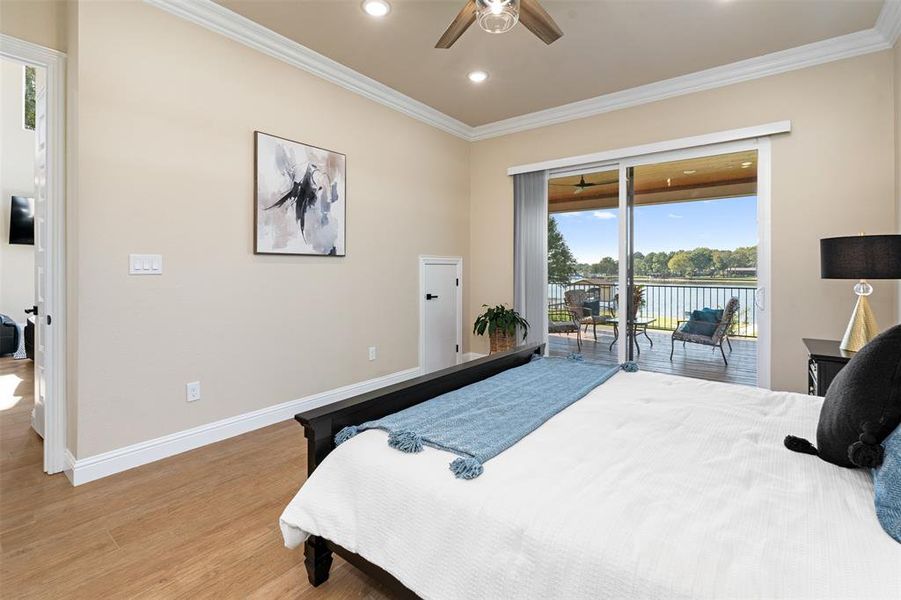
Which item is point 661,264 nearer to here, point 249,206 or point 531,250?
→ point 531,250

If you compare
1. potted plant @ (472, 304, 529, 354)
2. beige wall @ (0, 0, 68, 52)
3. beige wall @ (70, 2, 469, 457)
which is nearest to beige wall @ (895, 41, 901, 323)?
potted plant @ (472, 304, 529, 354)

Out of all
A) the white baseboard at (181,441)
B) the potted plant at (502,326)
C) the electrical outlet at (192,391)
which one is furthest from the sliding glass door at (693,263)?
the electrical outlet at (192,391)

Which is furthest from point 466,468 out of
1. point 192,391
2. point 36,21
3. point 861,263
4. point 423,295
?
point 423,295

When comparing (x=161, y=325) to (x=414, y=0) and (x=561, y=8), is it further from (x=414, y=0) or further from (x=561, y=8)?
(x=561, y=8)

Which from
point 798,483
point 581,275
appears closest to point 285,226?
point 581,275

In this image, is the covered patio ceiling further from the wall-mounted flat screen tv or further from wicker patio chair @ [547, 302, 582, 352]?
the wall-mounted flat screen tv

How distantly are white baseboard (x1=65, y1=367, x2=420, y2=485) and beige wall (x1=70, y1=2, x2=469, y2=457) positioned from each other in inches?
2.2

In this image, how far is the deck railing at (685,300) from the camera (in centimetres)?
371

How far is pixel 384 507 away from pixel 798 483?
46.6 inches

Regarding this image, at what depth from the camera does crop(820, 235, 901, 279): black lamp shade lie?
2.31m

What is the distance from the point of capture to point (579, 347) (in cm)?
468

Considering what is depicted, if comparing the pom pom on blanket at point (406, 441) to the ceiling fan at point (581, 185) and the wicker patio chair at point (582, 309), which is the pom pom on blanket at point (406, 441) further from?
the ceiling fan at point (581, 185)

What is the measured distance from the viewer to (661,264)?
4.11 m

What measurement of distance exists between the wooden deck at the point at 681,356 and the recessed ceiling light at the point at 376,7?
323cm
